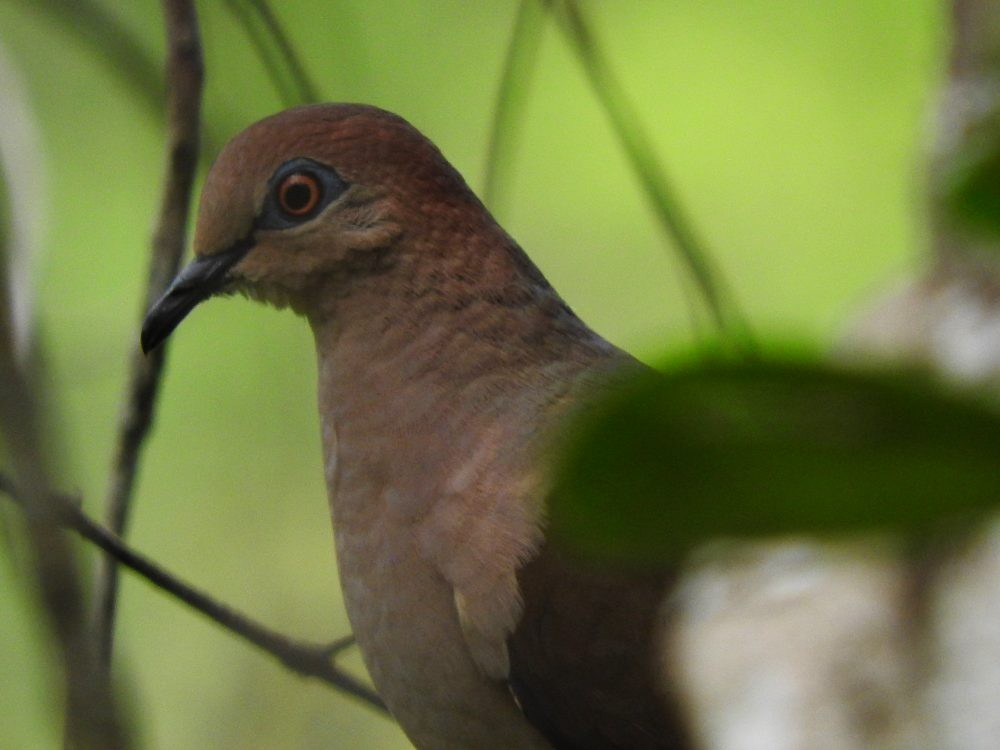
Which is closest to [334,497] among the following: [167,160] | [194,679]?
[167,160]

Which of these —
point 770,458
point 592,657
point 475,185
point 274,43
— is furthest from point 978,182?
point 475,185

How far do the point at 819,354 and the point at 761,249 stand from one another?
5460mm

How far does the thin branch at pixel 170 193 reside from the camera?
6.62 ft

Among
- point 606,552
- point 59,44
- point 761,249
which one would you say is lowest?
point 761,249

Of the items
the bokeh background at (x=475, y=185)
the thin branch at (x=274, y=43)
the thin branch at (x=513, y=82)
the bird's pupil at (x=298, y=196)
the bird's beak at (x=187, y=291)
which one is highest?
the thin branch at (x=274, y=43)

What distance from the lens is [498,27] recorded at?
212 inches

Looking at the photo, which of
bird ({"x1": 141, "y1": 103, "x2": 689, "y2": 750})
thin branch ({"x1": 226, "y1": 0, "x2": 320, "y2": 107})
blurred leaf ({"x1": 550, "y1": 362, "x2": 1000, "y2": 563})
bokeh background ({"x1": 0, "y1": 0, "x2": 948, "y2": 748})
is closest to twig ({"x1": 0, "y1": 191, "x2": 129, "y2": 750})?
blurred leaf ({"x1": 550, "y1": 362, "x2": 1000, "y2": 563})

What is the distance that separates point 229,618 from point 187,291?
0.64 meters

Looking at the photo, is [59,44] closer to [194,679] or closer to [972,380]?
[194,679]

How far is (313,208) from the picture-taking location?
2.24 meters

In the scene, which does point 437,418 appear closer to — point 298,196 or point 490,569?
point 490,569

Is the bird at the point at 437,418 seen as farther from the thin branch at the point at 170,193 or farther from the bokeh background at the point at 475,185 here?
the bokeh background at the point at 475,185

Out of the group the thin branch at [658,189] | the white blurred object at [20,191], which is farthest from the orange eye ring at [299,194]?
the thin branch at [658,189]

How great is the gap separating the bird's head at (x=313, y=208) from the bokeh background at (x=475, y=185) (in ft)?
8.87
